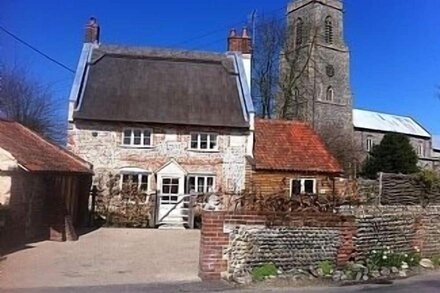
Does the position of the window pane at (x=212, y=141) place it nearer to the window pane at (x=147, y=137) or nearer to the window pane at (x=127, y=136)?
the window pane at (x=147, y=137)

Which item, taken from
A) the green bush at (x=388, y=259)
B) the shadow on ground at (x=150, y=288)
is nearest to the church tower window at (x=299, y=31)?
the green bush at (x=388, y=259)

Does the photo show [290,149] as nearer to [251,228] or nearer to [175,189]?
[175,189]

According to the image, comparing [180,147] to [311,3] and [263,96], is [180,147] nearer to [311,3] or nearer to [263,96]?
[263,96]

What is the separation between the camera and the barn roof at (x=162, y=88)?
73.3 ft

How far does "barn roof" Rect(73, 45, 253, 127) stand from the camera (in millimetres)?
22328

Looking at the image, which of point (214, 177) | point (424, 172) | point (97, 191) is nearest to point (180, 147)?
point (214, 177)

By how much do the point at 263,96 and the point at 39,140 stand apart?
24.0 m

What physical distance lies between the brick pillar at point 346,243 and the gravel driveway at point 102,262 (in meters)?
2.73

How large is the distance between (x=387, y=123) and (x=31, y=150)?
55706 mm

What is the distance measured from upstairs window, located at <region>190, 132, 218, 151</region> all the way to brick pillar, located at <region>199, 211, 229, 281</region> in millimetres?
13387

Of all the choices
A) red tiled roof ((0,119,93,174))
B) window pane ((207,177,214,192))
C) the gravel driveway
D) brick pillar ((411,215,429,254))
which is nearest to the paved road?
the gravel driveway

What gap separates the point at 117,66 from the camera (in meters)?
24.2

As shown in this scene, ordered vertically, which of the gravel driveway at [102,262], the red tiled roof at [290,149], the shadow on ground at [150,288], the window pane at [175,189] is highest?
the red tiled roof at [290,149]

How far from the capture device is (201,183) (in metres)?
22.8
